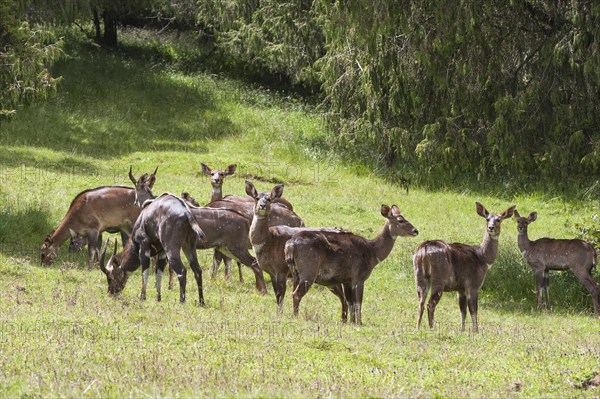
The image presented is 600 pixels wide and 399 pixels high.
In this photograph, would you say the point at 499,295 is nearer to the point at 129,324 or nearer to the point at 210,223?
the point at 210,223

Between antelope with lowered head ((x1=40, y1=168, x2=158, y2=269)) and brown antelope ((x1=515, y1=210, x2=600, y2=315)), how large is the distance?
7.60 meters

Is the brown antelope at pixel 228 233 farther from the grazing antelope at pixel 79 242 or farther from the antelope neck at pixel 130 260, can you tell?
the grazing antelope at pixel 79 242

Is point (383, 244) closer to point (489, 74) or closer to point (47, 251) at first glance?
point (47, 251)

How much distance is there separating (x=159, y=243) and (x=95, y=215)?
3738 mm

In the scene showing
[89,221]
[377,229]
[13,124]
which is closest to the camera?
[89,221]

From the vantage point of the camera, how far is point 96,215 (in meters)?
20.0

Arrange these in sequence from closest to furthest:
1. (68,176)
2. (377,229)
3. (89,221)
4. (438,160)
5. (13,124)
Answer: (89,221) < (438,160) < (377,229) < (68,176) < (13,124)

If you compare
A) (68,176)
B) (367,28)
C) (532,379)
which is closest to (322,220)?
(367,28)

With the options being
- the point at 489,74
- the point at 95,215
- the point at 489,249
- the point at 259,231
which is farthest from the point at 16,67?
the point at 489,249

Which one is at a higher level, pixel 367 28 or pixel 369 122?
pixel 367 28

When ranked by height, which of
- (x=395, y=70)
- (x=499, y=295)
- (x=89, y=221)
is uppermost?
(x=395, y=70)

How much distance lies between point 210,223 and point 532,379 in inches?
325

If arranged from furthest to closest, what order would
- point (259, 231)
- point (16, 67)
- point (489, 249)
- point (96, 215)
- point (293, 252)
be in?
point (16, 67) < point (96, 215) < point (489, 249) < point (259, 231) < point (293, 252)

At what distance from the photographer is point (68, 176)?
90.7 feet
